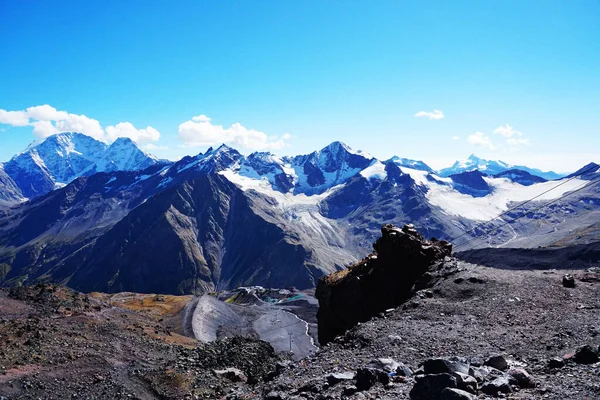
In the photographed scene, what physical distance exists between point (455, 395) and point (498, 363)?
16.1 ft

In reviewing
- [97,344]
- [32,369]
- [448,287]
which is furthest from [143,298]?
[448,287]

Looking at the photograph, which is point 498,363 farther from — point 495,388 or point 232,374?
point 232,374

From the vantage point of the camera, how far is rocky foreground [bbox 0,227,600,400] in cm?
1398

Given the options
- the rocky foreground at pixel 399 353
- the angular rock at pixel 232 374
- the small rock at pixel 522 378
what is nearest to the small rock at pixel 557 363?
the rocky foreground at pixel 399 353

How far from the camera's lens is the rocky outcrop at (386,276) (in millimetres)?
35125

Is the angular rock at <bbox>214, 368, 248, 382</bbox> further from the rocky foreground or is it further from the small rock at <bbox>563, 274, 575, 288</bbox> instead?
the small rock at <bbox>563, 274, 575, 288</bbox>

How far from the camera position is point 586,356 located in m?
14.2

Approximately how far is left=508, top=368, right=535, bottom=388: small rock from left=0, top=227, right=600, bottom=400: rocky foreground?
0.03 m

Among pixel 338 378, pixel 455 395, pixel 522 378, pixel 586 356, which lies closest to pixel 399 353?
pixel 338 378

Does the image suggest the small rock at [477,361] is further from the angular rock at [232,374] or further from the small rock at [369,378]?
the angular rock at [232,374]

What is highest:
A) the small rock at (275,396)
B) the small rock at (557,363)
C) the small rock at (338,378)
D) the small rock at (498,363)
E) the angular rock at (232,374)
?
the small rock at (557,363)

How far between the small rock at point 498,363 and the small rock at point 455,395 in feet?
13.5

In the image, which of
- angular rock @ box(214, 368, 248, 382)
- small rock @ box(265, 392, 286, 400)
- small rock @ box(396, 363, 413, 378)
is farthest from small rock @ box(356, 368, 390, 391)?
angular rock @ box(214, 368, 248, 382)

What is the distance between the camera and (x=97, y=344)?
163 ft
